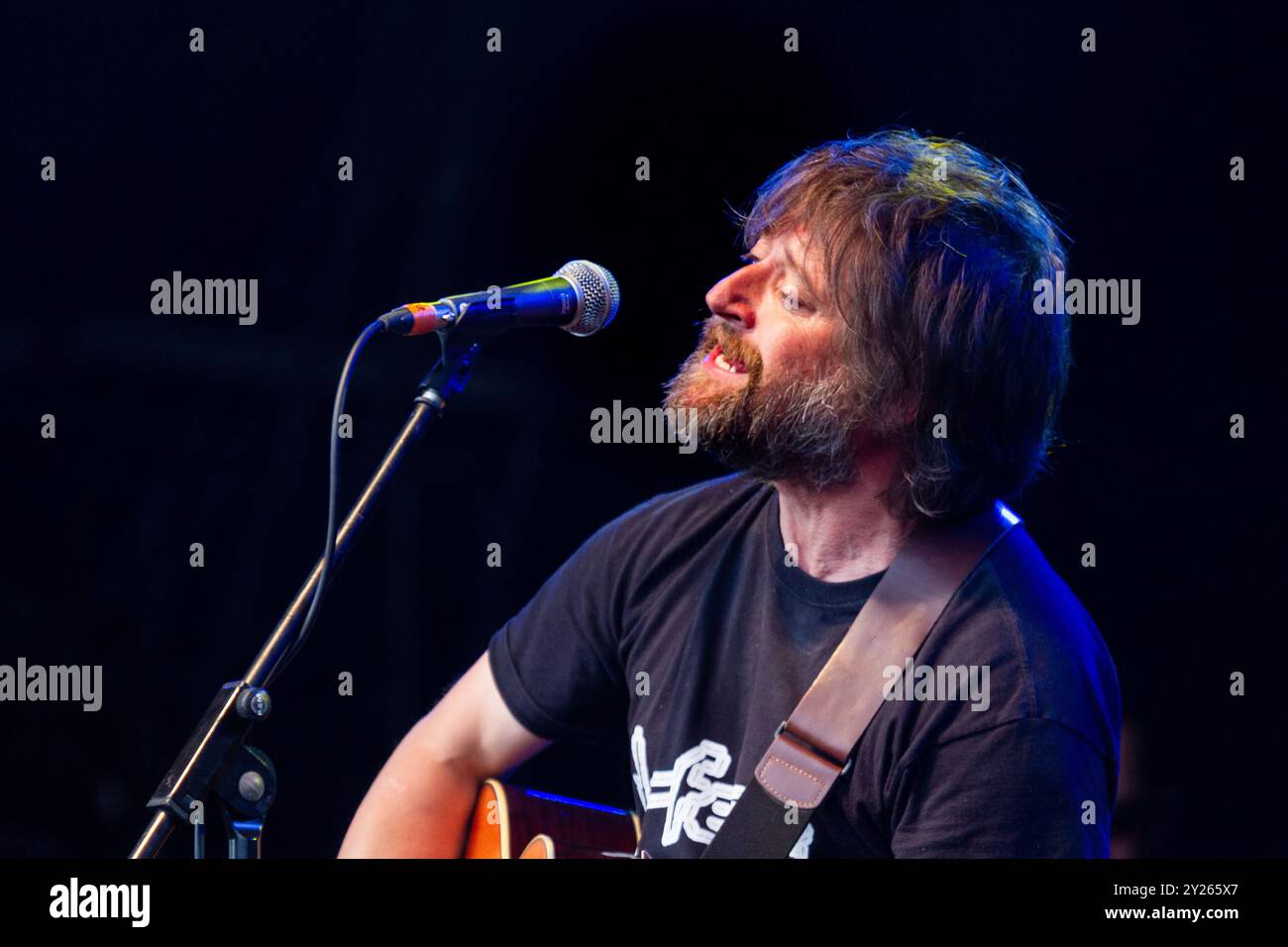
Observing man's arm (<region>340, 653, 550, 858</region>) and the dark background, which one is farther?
the dark background

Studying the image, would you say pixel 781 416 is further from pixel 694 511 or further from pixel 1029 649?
pixel 1029 649

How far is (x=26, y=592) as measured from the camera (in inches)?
127

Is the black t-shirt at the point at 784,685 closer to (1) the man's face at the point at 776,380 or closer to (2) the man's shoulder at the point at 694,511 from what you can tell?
(2) the man's shoulder at the point at 694,511

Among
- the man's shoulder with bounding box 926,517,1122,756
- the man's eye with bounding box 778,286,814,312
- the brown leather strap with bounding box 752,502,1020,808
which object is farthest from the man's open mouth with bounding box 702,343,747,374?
the man's shoulder with bounding box 926,517,1122,756

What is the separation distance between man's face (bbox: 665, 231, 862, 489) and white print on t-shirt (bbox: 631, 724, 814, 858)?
461 mm

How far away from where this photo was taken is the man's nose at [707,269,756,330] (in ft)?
7.03

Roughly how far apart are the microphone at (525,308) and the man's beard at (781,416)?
251 millimetres

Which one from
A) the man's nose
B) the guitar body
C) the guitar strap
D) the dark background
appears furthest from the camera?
the dark background

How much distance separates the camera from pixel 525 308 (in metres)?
1.89

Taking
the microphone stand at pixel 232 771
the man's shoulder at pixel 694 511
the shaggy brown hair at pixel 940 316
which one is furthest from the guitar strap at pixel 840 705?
the microphone stand at pixel 232 771

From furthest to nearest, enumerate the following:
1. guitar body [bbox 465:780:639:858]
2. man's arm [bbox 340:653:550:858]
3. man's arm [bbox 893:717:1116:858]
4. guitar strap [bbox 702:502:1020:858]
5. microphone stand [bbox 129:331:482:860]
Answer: man's arm [bbox 340:653:550:858]
guitar body [bbox 465:780:639:858]
guitar strap [bbox 702:502:1020:858]
man's arm [bbox 893:717:1116:858]
microphone stand [bbox 129:331:482:860]

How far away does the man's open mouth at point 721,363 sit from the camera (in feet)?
7.07

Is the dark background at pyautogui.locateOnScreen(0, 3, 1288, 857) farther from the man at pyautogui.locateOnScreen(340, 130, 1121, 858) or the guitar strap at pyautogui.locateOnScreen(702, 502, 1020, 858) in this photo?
the guitar strap at pyautogui.locateOnScreen(702, 502, 1020, 858)

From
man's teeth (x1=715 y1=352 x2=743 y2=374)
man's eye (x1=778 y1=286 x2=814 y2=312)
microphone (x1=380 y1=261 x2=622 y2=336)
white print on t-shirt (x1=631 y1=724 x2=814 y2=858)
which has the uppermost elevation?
man's eye (x1=778 y1=286 x2=814 y2=312)
